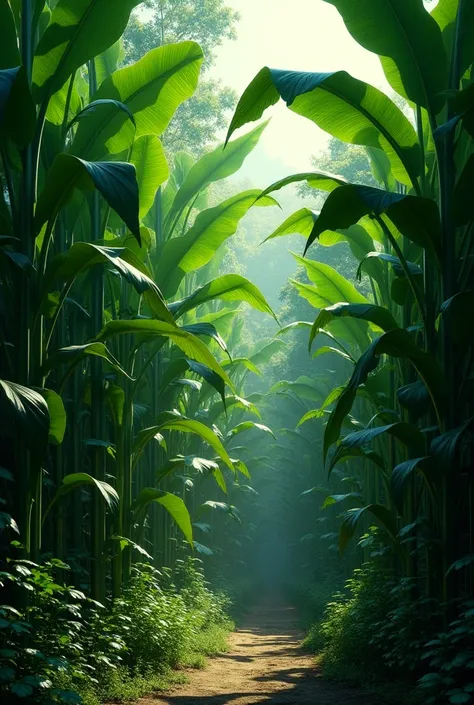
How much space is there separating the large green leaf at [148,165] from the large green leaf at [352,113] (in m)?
1.59

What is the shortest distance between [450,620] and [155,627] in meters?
2.40

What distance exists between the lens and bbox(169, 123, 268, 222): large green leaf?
289 inches

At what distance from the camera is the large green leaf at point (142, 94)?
17.2ft

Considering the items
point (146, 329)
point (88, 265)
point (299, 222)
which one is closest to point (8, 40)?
point (88, 265)

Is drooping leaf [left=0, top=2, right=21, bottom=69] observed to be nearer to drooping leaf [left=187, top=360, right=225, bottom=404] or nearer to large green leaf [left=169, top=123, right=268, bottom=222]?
drooping leaf [left=187, top=360, right=225, bottom=404]

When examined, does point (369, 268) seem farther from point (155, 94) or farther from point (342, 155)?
point (342, 155)

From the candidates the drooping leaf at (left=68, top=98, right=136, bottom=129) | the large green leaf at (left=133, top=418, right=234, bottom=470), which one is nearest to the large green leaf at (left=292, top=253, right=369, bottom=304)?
the large green leaf at (left=133, top=418, right=234, bottom=470)

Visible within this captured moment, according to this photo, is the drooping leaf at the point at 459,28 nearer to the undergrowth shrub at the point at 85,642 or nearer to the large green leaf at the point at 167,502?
the large green leaf at the point at 167,502

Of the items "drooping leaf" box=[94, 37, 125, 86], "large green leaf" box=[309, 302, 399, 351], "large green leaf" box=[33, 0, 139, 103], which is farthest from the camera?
"drooping leaf" box=[94, 37, 125, 86]

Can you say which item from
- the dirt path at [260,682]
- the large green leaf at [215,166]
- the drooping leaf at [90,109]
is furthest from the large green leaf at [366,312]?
the large green leaf at [215,166]

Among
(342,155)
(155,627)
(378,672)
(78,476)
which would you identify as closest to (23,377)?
(78,476)

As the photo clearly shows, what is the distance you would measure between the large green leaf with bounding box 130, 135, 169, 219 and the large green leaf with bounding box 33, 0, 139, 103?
1673mm

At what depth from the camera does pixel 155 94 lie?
18.1 ft

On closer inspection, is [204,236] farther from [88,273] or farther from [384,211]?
[384,211]
